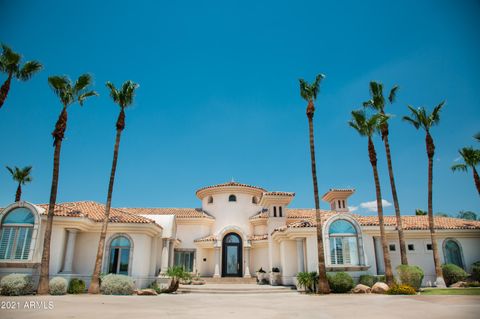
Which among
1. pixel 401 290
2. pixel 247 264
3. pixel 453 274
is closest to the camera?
pixel 401 290

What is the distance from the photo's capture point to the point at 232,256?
31109mm

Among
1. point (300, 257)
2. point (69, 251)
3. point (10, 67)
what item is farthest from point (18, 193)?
point (300, 257)

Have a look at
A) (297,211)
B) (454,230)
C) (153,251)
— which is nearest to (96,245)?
(153,251)

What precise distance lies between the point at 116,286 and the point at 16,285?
16.4 ft

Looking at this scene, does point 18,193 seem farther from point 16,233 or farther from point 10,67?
point 10,67

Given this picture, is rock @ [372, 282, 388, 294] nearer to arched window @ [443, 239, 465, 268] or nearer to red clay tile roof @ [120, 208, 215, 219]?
arched window @ [443, 239, 465, 268]

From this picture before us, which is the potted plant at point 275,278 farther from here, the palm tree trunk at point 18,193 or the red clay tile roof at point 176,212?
the palm tree trunk at point 18,193

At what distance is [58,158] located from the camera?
19234 millimetres

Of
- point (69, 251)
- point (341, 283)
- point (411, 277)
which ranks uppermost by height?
point (69, 251)

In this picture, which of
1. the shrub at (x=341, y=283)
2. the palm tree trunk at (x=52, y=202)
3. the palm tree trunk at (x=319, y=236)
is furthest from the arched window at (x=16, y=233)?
the shrub at (x=341, y=283)

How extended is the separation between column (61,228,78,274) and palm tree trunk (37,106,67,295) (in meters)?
2.43

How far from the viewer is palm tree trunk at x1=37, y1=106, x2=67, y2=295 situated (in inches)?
687

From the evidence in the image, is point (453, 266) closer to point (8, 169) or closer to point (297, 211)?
point (297, 211)

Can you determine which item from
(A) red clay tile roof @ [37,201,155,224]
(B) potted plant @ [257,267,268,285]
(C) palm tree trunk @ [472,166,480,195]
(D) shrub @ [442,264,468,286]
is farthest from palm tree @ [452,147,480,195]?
(A) red clay tile roof @ [37,201,155,224]
